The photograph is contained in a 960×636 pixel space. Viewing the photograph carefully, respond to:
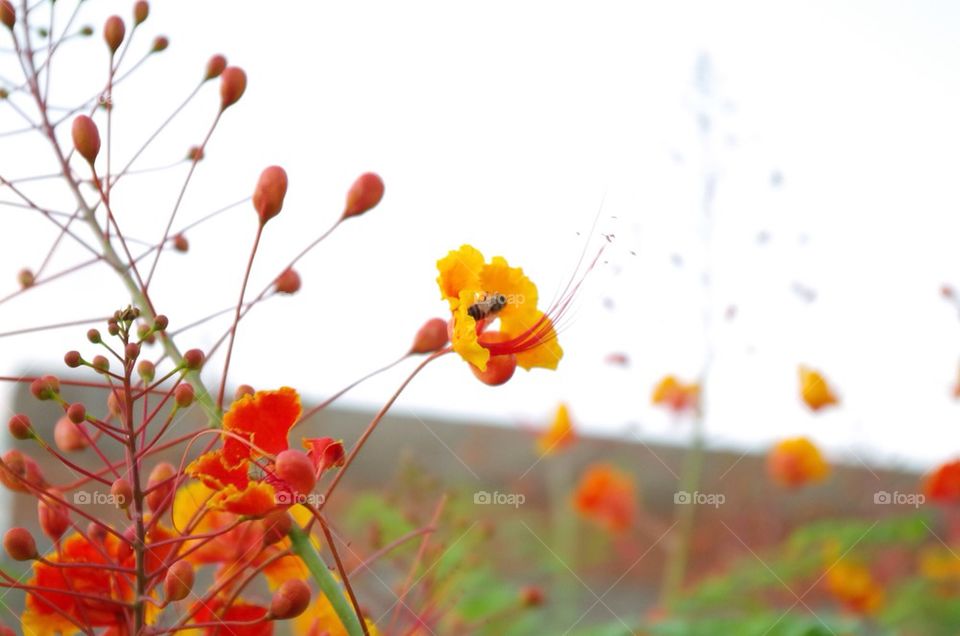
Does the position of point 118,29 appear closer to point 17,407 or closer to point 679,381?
point 679,381

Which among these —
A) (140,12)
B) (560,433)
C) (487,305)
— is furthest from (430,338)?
(560,433)

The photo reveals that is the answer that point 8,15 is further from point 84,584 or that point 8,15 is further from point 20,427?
point 84,584

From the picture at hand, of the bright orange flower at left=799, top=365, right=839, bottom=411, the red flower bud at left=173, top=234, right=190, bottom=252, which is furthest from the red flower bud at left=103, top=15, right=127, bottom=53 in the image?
the bright orange flower at left=799, top=365, right=839, bottom=411

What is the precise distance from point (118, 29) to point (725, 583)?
1689 millimetres

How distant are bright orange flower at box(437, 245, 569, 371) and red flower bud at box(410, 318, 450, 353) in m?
0.02

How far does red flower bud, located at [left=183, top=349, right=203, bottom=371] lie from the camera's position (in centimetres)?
86

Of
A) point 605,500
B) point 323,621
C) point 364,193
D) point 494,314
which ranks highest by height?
point 364,193

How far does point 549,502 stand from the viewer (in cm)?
398

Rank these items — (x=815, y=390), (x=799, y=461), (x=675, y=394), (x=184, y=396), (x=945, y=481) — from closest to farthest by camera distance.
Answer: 1. (x=184, y=396)
2. (x=945, y=481)
3. (x=815, y=390)
4. (x=675, y=394)
5. (x=799, y=461)

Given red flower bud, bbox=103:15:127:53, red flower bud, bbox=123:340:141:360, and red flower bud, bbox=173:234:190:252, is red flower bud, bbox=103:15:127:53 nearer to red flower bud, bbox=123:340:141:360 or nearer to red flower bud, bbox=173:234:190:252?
red flower bud, bbox=173:234:190:252

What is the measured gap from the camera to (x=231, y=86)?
3.49 ft

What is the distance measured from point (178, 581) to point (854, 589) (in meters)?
2.15

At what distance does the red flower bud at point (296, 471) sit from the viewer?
0.75 meters

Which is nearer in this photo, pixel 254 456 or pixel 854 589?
pixel 254 456
